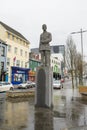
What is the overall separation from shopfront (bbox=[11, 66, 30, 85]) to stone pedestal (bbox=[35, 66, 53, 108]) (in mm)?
42625

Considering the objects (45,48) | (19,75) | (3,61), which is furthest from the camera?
(19,75)

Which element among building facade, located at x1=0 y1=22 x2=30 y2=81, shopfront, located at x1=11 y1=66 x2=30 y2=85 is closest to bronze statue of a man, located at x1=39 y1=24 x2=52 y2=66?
building facade, located at x1=0 y1=22 x2=30 y2=81

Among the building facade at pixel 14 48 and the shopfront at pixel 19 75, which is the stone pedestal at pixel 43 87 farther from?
the shopfront at pixel 19 75

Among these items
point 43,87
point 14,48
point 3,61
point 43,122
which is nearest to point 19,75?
point 14,48

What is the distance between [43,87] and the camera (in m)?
13.6

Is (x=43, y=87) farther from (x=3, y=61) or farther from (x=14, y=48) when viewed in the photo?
(x=14, y=48)

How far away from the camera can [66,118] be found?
10578 mm

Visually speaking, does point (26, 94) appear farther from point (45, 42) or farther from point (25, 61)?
point (25, 61)

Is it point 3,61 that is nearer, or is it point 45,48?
point 45,48

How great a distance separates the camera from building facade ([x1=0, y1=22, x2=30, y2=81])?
5466 cm

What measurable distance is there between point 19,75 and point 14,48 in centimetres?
696

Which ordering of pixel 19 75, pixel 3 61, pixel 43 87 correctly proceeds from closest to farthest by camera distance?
pixel 43 87, pixel 3 61, pixel 19 75

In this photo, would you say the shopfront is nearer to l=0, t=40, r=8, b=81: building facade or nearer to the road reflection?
l=0, t=40, r=8, b=81: building facade

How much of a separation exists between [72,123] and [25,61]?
55.5m
